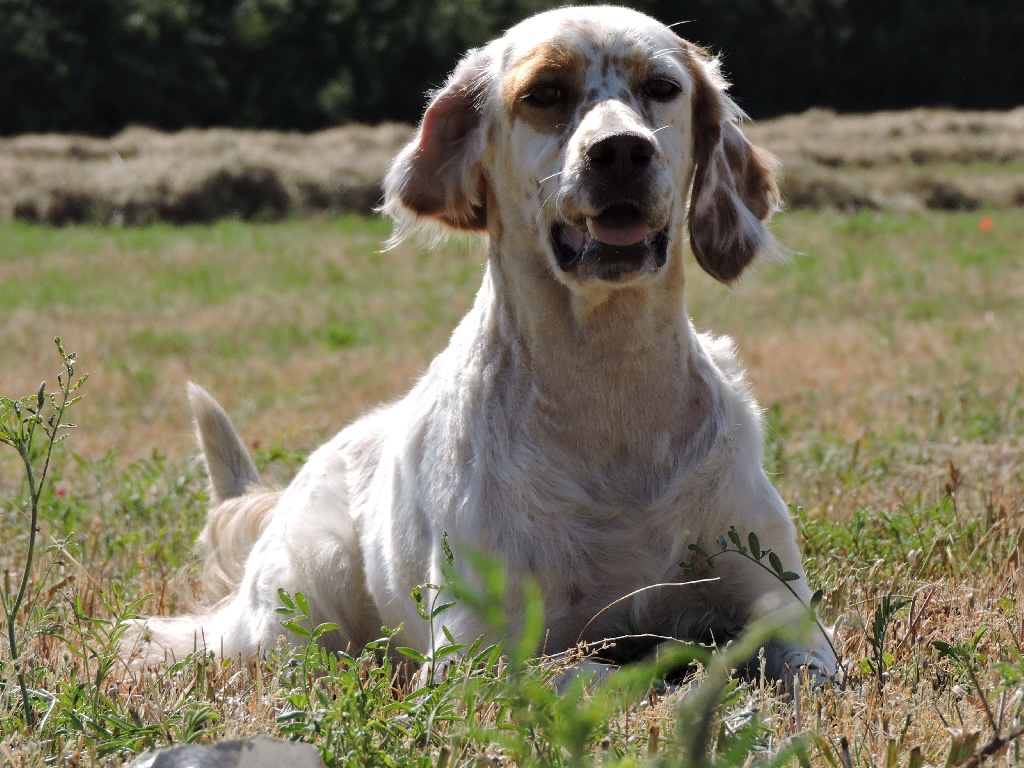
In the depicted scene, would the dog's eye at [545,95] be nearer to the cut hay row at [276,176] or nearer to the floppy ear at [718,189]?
the floppy ear at [718,189]

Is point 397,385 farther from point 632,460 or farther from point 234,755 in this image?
point 234,755

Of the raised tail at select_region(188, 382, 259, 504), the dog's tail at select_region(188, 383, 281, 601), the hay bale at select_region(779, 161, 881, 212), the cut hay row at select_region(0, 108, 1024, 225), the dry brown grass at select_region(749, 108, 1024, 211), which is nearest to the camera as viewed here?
the dog's tail at select_region(188, 383, 281, 601)

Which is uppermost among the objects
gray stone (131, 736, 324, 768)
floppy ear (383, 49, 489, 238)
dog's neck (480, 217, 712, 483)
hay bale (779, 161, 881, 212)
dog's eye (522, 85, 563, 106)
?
dog's eye (522, 85, 563, 106)

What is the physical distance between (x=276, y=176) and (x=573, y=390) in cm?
1646

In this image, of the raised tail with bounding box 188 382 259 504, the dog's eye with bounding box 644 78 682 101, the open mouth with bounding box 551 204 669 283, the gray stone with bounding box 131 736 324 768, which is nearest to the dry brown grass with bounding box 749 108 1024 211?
the raised tail with bounding box 188 382 259 504

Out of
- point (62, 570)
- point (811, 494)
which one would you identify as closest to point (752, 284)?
point (811, 494)

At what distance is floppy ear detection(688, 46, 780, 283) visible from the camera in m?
3.25

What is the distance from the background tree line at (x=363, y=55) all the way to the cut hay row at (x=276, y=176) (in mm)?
5911

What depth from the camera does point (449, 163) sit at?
330 centimetres

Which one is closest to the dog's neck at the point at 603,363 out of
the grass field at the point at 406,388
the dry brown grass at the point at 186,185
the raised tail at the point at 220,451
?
the grass field at the point at 406,388

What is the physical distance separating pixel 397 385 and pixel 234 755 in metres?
5.97

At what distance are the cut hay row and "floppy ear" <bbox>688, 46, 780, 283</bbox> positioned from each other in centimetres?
1368

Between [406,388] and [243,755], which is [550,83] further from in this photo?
[406,388]

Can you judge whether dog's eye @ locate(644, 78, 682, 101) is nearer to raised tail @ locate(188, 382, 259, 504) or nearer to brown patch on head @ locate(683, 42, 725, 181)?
brown patch on head @ locate(683, 42, 725, 181)
